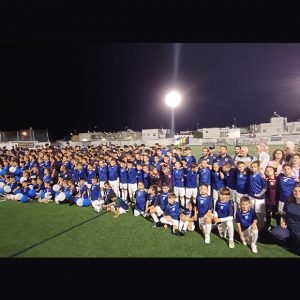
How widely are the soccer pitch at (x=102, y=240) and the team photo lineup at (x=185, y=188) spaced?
0.24m

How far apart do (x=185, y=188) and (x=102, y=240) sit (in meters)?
3.11

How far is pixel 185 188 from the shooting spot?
7.68 meters

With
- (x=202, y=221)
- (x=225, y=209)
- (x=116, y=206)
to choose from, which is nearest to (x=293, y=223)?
(x=225, y=209)

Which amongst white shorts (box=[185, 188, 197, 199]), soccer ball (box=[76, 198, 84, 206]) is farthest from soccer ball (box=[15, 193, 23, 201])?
white shorts (box=[185, 188, 197, 199])

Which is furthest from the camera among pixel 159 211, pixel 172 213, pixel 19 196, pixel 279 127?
pixel 279 127

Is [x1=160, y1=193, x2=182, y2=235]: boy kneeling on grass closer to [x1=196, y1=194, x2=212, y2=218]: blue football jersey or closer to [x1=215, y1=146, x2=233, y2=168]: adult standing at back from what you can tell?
[x1=196, y1=194, x2=212, y2=218]: blue football jersey

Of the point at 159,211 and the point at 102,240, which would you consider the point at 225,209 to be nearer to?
the point at 159,211

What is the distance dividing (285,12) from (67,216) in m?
7.65

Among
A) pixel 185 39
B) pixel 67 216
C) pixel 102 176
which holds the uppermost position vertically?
pixel 185 39

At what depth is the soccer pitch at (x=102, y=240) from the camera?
16.7 ft
